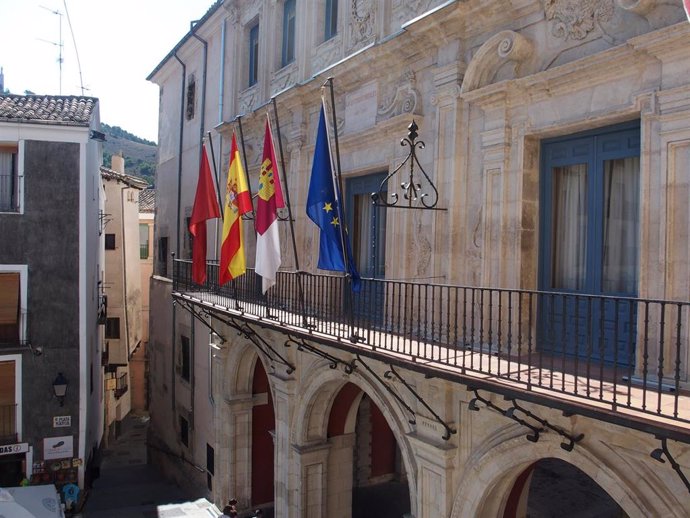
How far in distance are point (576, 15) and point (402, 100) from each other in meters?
2.92

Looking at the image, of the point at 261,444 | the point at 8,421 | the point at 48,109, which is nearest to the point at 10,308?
the point at 8,421

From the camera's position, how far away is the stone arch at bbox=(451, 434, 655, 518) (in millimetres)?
5445

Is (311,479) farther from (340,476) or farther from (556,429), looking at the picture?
(556,429)

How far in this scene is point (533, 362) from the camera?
21.6 feet

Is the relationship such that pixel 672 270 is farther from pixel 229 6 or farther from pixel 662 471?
pixel 229 6

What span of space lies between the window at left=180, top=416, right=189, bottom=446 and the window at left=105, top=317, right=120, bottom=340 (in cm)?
1035

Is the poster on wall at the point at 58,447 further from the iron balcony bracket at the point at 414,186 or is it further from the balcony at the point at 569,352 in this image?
the iron balcony bracket at the point at 414,186

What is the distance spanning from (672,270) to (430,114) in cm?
395

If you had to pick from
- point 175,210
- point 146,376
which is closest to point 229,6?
point 175,210

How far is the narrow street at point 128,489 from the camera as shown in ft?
51.3

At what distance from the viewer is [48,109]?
53.7 ft

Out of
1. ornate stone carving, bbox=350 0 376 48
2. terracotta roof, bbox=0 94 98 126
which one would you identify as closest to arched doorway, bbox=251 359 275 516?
ornate stone carving, bbox=350 0 376 48

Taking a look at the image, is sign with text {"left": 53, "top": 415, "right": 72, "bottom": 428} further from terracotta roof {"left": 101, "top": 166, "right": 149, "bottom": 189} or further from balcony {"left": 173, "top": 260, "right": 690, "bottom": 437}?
terracotta roof {"left": 101, "top": 166, "right": 149, "bottom": 189}

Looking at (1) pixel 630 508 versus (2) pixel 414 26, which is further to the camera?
(2) pixel 414 26
